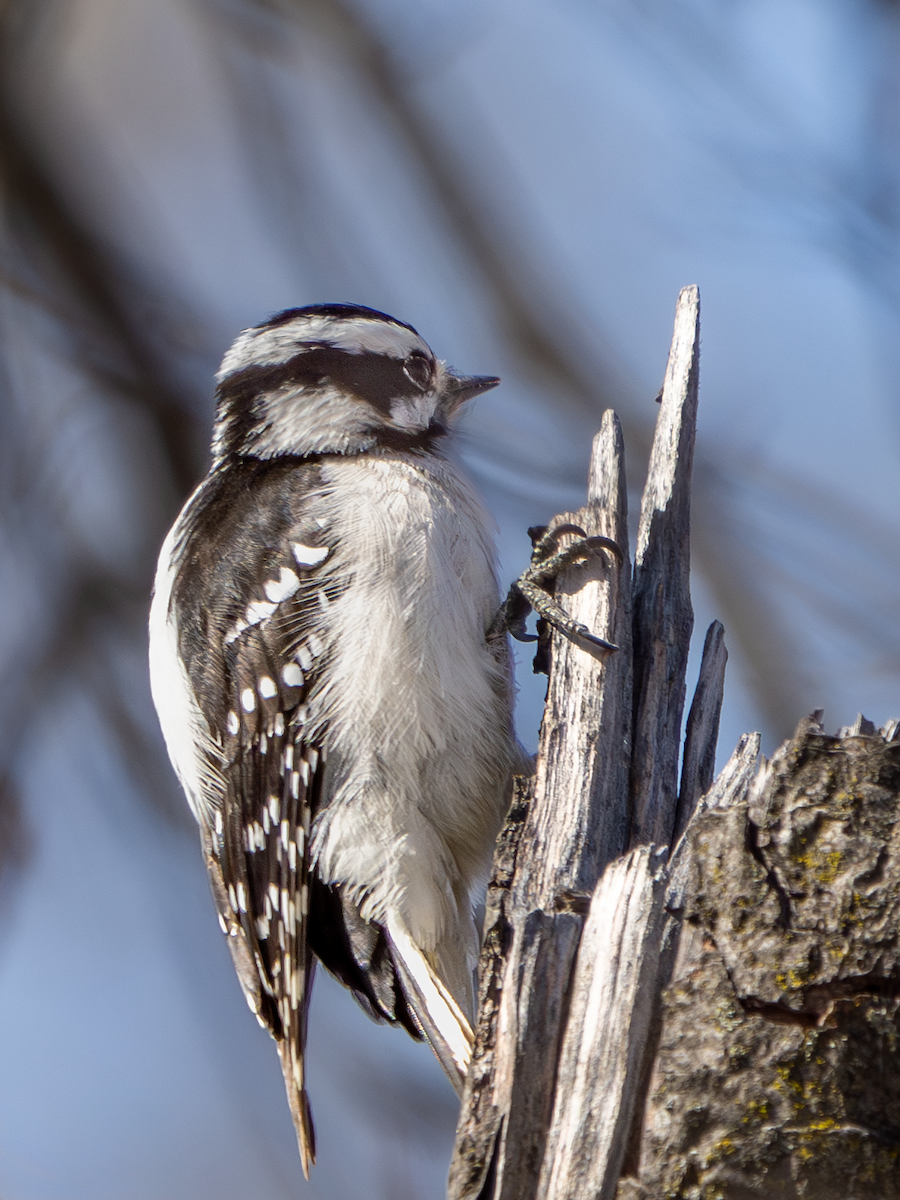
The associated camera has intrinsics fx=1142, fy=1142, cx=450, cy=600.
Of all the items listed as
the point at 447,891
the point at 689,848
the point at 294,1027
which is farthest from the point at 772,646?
the point at 689,848

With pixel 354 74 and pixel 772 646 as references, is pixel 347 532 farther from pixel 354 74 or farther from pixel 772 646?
pixel 354 74

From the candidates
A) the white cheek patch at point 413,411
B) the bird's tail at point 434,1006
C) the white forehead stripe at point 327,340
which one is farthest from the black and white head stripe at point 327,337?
the bird's tail at point 434,1006

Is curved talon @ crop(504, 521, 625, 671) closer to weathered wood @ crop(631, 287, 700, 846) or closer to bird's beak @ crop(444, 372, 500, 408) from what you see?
weathered wood @ crop(631, 287, 700, 846)

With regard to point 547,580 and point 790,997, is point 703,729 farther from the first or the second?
point 790,997

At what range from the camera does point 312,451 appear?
269 centimetres

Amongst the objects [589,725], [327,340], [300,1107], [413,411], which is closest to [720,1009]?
[589,725]

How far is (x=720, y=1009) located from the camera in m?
1.35

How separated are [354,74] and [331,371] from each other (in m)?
1.83

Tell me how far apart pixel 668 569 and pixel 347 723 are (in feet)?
2.55

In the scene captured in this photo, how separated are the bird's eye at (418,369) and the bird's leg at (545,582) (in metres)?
0.68

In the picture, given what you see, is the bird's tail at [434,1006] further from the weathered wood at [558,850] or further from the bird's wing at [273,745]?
the weathered wood at [558,850]

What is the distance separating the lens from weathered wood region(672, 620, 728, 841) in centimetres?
185

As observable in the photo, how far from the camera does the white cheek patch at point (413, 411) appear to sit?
281 cm

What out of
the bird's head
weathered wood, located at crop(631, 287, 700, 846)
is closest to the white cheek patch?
the bird's head
